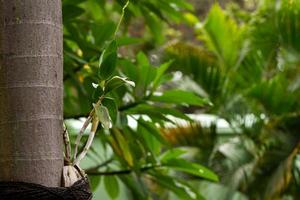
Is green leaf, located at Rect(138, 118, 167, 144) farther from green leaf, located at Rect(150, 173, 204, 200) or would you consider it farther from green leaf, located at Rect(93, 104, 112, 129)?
green leaf, located at Rect(93, 104, 112, 129)

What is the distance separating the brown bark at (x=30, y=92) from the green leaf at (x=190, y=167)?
149cm

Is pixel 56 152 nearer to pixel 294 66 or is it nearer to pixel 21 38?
pixel 21 38

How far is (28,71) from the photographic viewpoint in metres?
1.15

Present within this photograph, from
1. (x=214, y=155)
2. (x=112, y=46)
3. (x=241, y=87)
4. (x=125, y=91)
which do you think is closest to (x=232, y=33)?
(x=241, y=87)

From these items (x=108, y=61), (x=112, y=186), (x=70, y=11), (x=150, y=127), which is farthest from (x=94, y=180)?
(x=108, y=61)

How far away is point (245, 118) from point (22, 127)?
13.8 feet

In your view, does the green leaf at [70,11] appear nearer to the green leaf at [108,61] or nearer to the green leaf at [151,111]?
the green leaf at [151,111]

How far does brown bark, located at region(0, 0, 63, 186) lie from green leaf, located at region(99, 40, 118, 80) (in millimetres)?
127

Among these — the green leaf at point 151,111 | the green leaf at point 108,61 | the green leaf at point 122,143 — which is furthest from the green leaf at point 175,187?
the green leaf at point 108,61

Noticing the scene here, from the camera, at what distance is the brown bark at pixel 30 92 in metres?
1.13

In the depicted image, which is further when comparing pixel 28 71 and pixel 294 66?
pixel 294 66

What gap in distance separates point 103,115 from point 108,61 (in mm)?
112

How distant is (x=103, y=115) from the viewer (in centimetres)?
127

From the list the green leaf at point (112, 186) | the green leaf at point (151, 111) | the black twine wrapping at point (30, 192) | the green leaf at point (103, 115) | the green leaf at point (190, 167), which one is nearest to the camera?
the black twine wrapping at point (30, 192)
